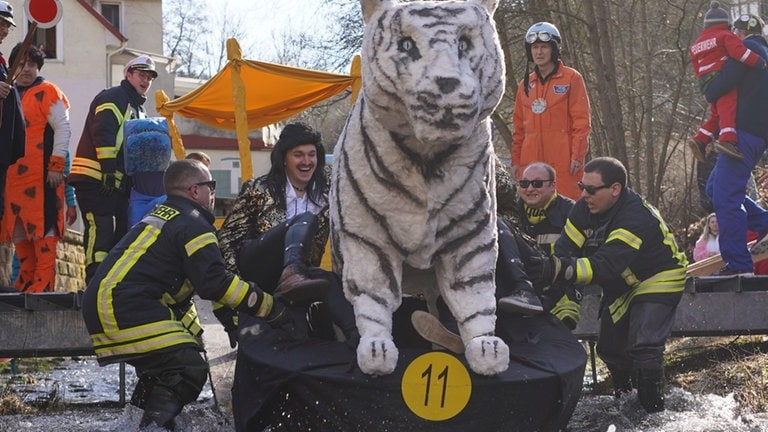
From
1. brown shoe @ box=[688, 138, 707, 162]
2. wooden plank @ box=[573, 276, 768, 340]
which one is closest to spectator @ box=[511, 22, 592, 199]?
brown shoe @ box=[688, 138, 707, 162]

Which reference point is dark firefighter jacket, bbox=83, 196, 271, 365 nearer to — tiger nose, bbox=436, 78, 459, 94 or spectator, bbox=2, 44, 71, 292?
tiger nose, bbox=436, 78, 459, 94

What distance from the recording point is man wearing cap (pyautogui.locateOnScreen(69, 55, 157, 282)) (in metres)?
8.69

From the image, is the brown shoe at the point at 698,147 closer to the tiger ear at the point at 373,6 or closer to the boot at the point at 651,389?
the boot at the point at 651,389

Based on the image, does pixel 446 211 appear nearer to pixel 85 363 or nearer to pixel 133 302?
pixel 133 302

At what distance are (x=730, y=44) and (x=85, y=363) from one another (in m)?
5.95

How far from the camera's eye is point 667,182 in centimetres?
2091

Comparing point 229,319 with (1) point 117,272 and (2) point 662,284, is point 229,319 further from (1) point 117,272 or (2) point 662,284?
(2) point 662,284

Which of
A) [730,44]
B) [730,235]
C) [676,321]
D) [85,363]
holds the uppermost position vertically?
[730,44]

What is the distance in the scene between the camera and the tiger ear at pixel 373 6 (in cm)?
539

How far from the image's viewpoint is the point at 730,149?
888cm

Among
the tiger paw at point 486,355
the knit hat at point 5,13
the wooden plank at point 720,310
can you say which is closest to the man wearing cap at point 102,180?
the knit hat at point 5,13

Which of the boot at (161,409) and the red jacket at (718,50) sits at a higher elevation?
the red jacket at (718,50)

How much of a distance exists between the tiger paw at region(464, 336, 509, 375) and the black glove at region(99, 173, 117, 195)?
13.0 feet

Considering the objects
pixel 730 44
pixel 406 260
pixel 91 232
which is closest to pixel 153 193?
pixel 91 232
